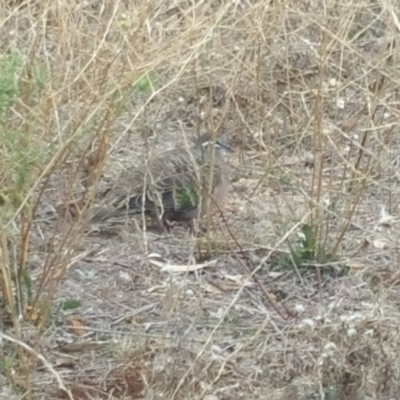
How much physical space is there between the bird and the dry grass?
11cm

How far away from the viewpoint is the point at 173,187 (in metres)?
5.48

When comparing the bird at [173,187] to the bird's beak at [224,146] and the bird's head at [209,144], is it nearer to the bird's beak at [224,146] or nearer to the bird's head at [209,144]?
the bird's head at [209,144]

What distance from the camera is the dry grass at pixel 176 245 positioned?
3.95m

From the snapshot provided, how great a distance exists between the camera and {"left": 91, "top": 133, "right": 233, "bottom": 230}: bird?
5.18m

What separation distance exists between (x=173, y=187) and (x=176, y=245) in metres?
0.28

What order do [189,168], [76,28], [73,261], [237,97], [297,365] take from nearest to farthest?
[297,365]
[76,28]
[73,261]
[189,168]
[237,97]

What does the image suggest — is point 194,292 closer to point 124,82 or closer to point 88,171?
point 88,171

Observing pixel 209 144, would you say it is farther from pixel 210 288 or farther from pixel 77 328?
pixel 77 328

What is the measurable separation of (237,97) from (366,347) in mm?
2701

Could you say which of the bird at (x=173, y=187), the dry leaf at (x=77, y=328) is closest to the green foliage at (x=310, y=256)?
the bird at (x=173, y=187)

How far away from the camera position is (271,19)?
5148 millimetres

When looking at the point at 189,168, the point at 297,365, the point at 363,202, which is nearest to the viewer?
the point at 297,365

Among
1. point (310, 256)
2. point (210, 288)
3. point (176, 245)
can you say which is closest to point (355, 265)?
point (310, 256)

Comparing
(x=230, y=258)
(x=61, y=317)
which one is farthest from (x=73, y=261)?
(x=230, y=258)
